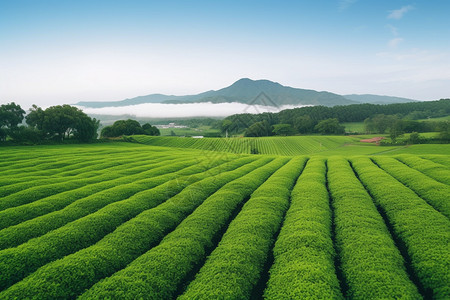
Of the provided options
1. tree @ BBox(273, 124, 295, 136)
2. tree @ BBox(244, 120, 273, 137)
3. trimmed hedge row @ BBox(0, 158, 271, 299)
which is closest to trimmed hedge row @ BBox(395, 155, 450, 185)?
tree @ BBox(244, 120, 273, 137)

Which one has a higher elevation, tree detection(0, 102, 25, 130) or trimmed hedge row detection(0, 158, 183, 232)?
tree detection(0, 102, 25, 130)

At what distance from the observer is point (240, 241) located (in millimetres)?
11188

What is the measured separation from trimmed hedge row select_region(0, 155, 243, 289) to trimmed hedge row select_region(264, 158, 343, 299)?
943 cm

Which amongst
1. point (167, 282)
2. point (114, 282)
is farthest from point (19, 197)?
point (167, 282)

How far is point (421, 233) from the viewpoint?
11516 millimetres

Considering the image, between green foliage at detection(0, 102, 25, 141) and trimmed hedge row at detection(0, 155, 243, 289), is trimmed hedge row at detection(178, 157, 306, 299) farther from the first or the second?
green foliage at detection(0, 102, 25, 141)

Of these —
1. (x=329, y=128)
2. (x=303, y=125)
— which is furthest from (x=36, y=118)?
(x=329, y=128)

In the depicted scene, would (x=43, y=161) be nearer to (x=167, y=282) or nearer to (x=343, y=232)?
(x=167, y=282)

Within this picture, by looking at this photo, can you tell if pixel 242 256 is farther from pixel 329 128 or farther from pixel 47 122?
pixel 329 128

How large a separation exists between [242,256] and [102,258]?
6.13m

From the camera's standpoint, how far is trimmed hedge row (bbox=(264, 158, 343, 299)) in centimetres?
797

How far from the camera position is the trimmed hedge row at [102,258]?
7.94 metres

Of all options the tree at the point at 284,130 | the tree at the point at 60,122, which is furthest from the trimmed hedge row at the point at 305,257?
the tree at the point at 284,130

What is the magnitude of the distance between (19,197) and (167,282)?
1532cm
